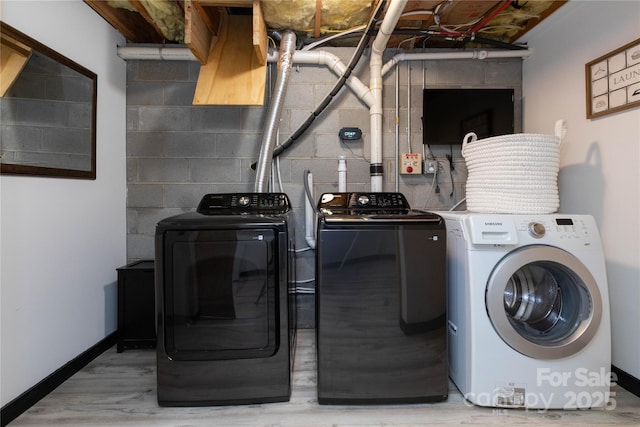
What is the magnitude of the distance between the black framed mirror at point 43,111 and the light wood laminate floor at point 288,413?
1157 mm

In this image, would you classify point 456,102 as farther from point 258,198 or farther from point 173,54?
point 173,54

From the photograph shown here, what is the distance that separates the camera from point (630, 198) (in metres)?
1.56

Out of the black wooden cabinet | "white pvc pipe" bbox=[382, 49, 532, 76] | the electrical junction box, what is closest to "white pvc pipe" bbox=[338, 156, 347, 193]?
the electrical junction box

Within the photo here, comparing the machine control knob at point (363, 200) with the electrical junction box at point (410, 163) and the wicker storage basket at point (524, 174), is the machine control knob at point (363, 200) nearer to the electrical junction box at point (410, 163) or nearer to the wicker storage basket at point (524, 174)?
the electrical junction box at point (410, 163)

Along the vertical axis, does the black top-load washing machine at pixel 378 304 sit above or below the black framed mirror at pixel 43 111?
below

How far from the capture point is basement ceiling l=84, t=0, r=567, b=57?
1.78m

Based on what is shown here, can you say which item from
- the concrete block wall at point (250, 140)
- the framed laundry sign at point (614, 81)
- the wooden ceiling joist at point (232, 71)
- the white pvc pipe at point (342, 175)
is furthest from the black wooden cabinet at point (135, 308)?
the framed laundry sign at point (614, 81)

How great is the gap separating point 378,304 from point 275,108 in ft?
4.67

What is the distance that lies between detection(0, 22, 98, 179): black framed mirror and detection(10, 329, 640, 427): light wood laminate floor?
3.80ft

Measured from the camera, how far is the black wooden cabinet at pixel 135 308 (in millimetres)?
1939

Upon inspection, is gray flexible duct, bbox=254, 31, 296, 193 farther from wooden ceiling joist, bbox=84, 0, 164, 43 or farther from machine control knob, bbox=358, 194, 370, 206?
wooden ceiling joist, bbox=84, 0, 164, 43

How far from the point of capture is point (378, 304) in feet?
4.53

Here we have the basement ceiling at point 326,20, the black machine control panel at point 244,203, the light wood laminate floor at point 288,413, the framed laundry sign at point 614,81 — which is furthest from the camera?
the black machine control panel at point 244,203

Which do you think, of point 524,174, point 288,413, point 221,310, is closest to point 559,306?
point 524,174
